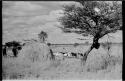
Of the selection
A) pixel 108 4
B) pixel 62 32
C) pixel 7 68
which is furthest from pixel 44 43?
pixel 108 4

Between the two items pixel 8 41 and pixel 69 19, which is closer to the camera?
pixel 8 41

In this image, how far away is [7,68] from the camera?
9.70 meters

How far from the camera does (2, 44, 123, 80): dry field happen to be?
974 cm

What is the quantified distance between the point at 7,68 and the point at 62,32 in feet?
6.01

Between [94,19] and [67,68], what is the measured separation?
5.36 feet

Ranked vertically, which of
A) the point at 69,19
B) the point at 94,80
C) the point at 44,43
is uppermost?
the point at 69,19

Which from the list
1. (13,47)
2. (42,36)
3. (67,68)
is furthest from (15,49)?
(67,68)

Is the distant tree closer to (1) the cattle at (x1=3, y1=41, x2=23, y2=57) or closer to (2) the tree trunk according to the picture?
(1) the cattle at (x1=3, y1=41, x2=23, y2=57)

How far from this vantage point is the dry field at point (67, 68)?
974 cm

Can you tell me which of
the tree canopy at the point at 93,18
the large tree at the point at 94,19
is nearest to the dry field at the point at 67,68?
the large tree at the point at 94,19

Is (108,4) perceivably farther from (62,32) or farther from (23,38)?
(23,38)

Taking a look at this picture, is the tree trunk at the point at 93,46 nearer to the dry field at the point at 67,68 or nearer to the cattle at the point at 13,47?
the dry field at the point at 67,68

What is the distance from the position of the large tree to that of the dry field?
323mm

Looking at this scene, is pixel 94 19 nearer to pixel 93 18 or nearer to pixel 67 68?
pixel 93 18
